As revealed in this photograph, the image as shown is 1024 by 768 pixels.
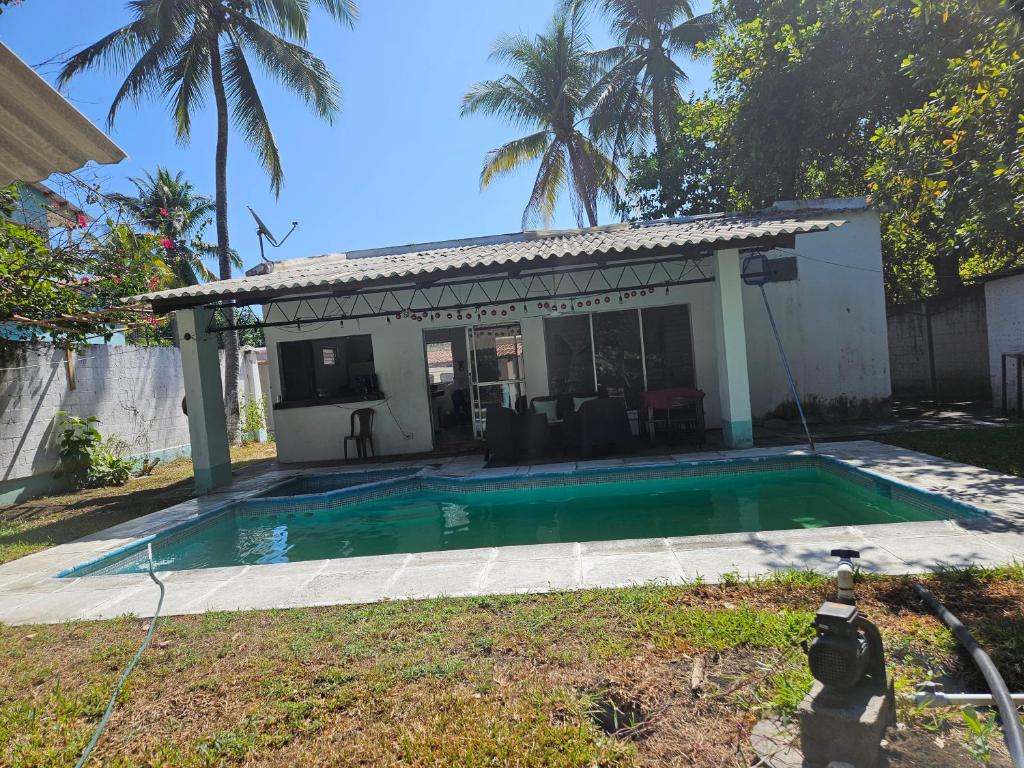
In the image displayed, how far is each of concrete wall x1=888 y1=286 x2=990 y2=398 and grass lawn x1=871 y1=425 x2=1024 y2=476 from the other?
416 cm

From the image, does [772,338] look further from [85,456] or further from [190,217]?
[190,217]

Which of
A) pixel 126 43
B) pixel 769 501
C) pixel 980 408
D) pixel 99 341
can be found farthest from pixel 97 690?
pixel 126 43

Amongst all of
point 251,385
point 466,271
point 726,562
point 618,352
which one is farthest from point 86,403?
point 726,562

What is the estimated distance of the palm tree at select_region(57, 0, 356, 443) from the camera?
14.1 m

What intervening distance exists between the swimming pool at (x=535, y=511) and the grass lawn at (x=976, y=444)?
1.21 m

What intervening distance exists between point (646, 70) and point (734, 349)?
12.3m

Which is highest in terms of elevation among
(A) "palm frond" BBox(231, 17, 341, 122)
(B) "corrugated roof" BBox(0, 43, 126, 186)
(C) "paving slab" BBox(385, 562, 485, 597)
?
(A) "palm frond" BBox(231, 17, 341, 122)

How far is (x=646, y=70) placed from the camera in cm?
1766

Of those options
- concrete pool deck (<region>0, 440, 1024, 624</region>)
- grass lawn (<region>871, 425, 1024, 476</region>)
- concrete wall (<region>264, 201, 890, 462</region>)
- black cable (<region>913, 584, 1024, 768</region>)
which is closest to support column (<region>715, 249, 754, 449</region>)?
grass lawn (<region>871, 425, 1024, 476</region>)

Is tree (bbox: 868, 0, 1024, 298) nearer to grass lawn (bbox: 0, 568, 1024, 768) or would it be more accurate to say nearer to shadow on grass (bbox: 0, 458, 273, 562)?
grass lawn (bbox: 0, 568, 1024, 768)

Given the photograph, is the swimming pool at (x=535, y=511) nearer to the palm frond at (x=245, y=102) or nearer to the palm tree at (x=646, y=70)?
the palm frond at (x=245, y=102)

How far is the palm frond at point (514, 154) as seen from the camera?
19.0 meters

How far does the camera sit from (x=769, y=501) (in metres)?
7.04

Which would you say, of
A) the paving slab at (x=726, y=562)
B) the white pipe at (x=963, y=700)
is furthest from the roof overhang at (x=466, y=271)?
the white pipe at (x=963, y=700)
